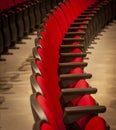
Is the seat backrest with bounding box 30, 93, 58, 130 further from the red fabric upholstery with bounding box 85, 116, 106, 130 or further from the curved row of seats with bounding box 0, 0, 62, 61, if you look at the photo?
the curved row of seats with bounding box 0, 0, 62, 61

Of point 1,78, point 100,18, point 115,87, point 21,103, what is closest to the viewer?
point 21,103

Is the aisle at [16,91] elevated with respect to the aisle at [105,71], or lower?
elevated

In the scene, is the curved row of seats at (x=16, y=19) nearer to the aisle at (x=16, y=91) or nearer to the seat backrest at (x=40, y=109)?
the aisle at (x=16, y=91)

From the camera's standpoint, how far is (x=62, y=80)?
0.76 meters

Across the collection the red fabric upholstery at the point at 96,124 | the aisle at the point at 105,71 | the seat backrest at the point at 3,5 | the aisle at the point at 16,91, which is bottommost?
the aisle at the point at 105,71

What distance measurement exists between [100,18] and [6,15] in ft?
2.10

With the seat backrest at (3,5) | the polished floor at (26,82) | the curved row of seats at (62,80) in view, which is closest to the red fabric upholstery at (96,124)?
the curved row of seats at (62,80)

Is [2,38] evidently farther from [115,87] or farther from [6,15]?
[115,87]

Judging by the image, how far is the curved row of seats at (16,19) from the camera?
1.60 metres

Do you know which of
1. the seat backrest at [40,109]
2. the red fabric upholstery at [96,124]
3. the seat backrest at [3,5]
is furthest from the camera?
the seat backrest at [3,5]

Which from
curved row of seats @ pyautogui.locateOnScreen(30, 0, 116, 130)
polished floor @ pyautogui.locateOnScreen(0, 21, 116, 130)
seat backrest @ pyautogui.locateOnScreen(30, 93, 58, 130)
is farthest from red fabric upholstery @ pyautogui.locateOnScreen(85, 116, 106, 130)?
polished floor @ pyautogui.locateOnScreen(0, 21, 116, 130)

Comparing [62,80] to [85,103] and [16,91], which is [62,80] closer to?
[85,103]

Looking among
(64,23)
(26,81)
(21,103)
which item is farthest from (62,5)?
(21,103)

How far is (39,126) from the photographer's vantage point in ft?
1.26
